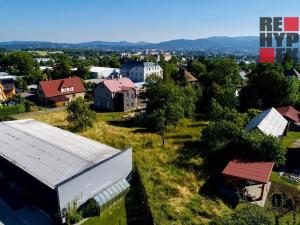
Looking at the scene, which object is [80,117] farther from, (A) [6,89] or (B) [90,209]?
(A) [6,89]

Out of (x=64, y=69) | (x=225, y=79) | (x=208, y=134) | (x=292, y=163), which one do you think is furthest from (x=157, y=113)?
(x=64, y=69)

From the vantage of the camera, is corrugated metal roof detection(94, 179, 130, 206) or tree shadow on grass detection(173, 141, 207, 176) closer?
corrugated metal roof detection(94, 179, 130, 206)

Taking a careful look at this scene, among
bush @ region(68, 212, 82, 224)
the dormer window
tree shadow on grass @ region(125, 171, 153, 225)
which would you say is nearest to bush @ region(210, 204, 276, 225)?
tree shadow on grass @ region(125, 171, 153, 225)

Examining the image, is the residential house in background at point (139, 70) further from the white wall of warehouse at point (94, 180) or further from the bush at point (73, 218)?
the bush at point (73, 218)

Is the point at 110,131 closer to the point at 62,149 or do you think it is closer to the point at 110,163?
the point at 62,149

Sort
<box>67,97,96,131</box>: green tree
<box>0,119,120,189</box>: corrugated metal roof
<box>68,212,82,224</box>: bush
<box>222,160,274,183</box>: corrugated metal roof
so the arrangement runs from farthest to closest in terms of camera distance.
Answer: <box>67,97,96,131</box>: green tree, <box>222,160,274,183</box>: corrugated metal roof, <box>0,119,120,189</box>: corrugated metal roof, <box>68,212,82,224</box>: bush

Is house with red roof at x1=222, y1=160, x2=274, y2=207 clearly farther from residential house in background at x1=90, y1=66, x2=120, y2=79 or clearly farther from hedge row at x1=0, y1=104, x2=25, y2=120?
residential house in background at x1=90, y1=66, x2=120, y2=79

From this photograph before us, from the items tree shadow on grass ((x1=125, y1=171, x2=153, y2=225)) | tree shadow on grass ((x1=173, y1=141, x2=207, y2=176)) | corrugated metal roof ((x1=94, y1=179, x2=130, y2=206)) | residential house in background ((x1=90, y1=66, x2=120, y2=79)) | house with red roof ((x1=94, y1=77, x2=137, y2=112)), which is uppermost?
residential house in background ((x1=90, y1=66, x2=120, y2=79))
